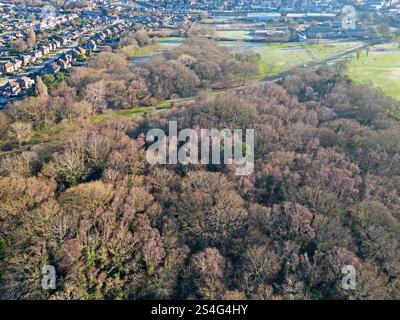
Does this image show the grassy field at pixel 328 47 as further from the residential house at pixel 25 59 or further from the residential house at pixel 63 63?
the residential house at pixel 25 59

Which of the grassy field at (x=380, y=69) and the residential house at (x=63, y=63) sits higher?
the residential house at (x=63, y=63)

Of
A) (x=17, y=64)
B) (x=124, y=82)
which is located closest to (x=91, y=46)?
(x=17, y=64)

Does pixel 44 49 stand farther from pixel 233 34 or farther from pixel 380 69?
pixel 380 69

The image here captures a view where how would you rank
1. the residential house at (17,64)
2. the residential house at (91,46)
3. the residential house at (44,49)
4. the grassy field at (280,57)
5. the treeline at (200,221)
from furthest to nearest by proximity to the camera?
1. the residential house at (91,46)
2. the residential house at (44,49)
3. the grassy field at (280,57)
4. the residential house at (17,64)
5. the treeline at (200,221)

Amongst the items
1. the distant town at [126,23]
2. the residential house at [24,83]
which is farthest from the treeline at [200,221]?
the distant town at [126,23]

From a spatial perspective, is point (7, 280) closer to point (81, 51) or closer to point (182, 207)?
point (182, 207)

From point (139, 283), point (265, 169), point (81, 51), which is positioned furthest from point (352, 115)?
point (81, 51)

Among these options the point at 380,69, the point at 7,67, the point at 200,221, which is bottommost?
the point at 200,221
